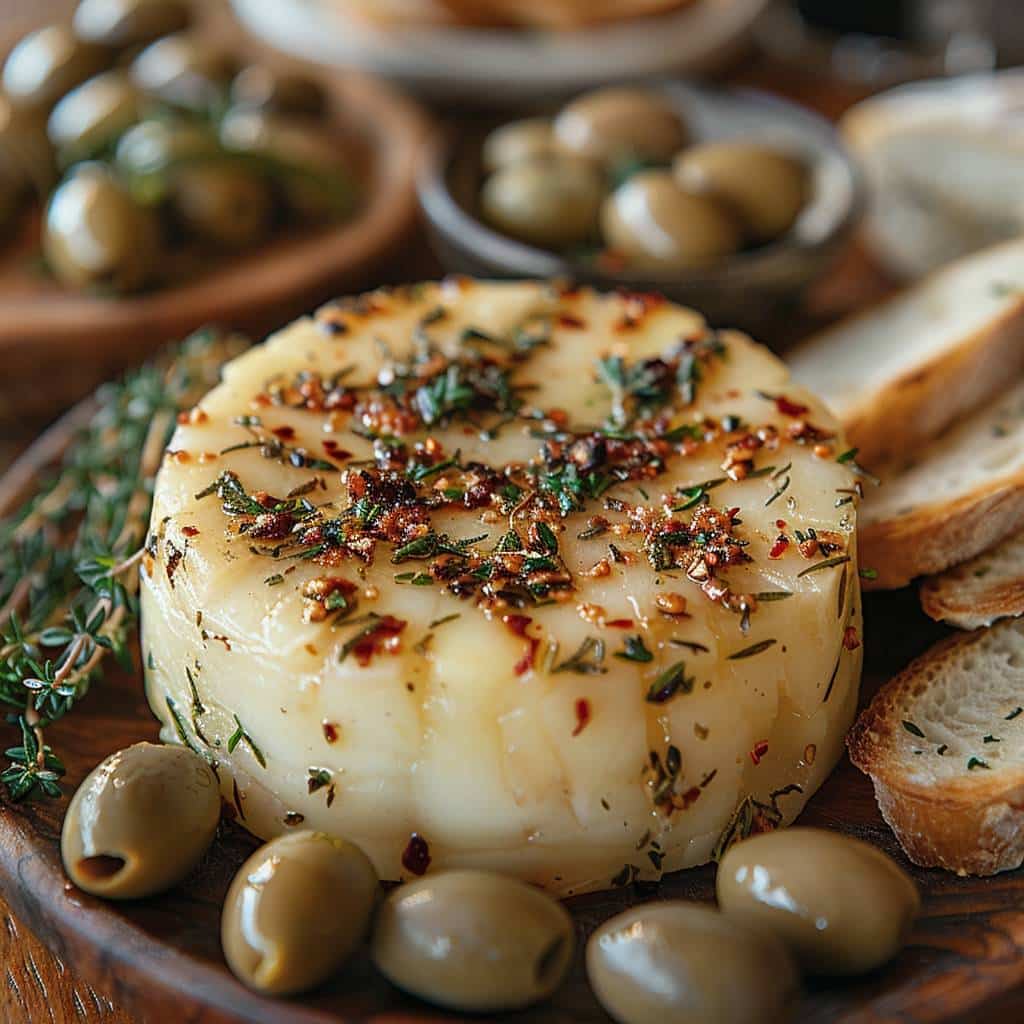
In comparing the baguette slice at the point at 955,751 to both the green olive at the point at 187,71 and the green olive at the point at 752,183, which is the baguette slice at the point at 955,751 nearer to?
the green olive at the point at 752,183

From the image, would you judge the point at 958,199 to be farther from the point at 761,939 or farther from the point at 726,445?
the point at 761,939

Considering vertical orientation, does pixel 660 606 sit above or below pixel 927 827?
above

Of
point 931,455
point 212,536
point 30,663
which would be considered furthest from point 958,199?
point 30,663

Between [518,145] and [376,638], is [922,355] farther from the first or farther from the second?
[376,638]

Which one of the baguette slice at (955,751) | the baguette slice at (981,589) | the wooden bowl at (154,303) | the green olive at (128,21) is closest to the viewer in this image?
Answer: the baguette slice at (955,751)

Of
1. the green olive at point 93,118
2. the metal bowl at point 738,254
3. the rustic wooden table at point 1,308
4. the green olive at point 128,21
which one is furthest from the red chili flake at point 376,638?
the green olive at point 128,21

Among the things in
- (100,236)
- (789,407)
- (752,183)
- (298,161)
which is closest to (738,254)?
(752,183)

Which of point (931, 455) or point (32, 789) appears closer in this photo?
point (32, 789)
